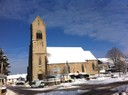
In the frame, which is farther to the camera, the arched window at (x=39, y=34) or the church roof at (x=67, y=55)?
the church roof at (x=67, y=55)

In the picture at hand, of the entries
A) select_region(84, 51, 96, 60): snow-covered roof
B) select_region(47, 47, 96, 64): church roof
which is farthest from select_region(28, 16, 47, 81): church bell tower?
select_region(84, 51, 96, 60): snow-covered roof

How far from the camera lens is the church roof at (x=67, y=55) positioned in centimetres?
6769

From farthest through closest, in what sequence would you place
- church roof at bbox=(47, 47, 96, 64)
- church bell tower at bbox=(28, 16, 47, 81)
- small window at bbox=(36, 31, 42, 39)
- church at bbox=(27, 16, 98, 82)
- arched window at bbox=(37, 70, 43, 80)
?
church roof at bbox=(47, 47, 96, 64), small window at bbox=(36, 31, 42, 39), church at bbox=(27, 16, 98, 82), arched window at bbox=(37, 70, 43, 80), church bell tower at bbox=(28, 16, 47, 81)

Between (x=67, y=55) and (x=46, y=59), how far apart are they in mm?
9035

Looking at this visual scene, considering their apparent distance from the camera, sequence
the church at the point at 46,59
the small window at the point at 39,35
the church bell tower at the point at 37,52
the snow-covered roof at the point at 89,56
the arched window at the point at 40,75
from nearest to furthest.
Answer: the church bell tower at the point at 37,52, the arched window at the point at 40,75, the church at the point at 46,59, the small window at the point at 39,35, the snow-covered roof at the point at 89,56

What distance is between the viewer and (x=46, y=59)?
213ft

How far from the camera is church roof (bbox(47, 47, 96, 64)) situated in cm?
6769

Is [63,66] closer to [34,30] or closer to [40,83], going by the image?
[34,30]

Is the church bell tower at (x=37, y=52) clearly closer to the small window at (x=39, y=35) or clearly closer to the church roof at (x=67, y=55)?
the small window at (x=39, y=35)

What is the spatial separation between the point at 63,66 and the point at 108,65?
32646 millimetres

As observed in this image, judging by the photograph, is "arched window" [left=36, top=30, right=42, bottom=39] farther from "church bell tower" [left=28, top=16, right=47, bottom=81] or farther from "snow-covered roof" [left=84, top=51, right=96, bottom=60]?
"snow-covered roof" [left=84, top=51, right=96, bottom=60]

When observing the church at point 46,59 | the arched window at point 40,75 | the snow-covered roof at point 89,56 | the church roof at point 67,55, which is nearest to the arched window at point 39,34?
the church at point 46,59

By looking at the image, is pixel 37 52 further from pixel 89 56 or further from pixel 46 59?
pixel 89 56

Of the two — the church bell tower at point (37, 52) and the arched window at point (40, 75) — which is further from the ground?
the church bell tower at point (37, 52)
